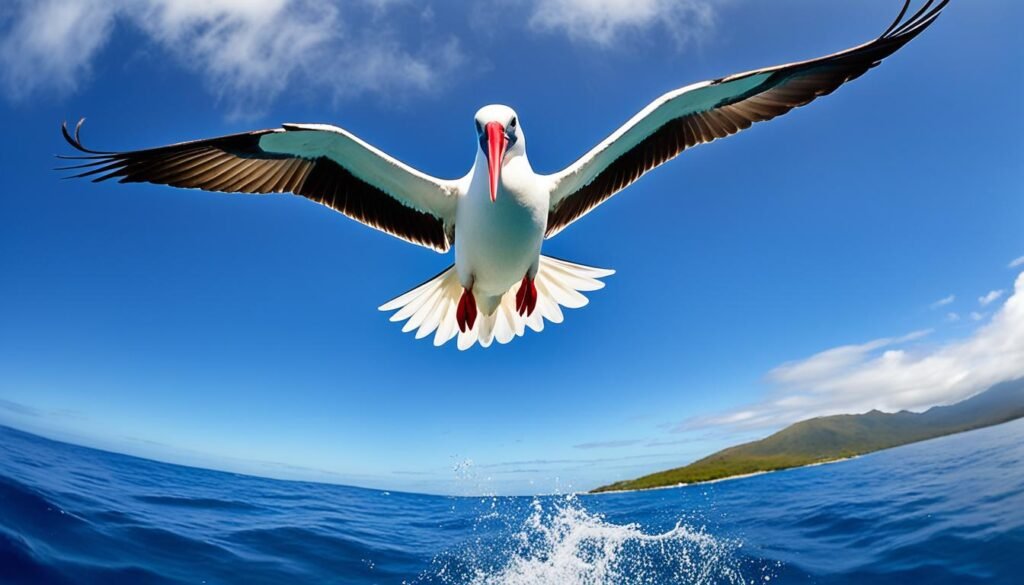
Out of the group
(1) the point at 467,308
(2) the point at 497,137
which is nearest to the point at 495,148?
(2) the point at 497,137

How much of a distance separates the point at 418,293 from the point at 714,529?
9.55 m

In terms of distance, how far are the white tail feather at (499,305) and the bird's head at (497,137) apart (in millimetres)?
2321

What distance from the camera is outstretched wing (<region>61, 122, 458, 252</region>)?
22.9 ft

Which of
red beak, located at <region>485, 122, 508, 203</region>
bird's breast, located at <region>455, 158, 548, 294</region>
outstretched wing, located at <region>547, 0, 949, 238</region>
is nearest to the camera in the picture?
red beak, located at <region>485, 122, 508, 203</region>

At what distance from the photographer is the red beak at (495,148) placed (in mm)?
6422

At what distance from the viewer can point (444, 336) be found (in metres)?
8.99

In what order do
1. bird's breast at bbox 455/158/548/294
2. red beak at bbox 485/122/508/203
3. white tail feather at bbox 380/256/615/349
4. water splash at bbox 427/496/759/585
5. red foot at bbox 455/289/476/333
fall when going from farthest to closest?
water splash at bbox 427/496/759/585, white tail feather at bbox 380/256/615/349, red foot at bbox 455/289/476/333, bird's breast at bbox 455/158/548/294, red beak at bbox 485/122/508/203

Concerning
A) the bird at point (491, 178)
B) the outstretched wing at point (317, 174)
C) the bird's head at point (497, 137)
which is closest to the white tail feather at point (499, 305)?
the bird at point (491, 178)

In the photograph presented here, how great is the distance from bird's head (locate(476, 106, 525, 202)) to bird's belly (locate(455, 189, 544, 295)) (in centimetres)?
30

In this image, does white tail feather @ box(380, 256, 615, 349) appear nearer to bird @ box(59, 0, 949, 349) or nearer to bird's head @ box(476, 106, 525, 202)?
bird @ box(59, 0, 949, 349)

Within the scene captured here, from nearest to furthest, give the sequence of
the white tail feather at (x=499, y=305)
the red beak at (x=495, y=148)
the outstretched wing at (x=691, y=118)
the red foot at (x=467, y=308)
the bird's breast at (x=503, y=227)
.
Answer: the red beak at (x=495, y=148), the bird's breast at (x=503, y=227), the outstretched wing at (x=691, y=118), the red foot at (x=467, y=308), the white tail feather at (x=499, y=305)

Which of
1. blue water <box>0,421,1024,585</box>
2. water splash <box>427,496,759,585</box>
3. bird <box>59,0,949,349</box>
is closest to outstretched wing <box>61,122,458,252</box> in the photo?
bird <box>59,0,949,349</box>

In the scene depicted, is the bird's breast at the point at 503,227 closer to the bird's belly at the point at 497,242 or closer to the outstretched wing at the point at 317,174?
the bird's belly at the point at 497,242

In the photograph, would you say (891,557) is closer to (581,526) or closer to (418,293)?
(581,526)
